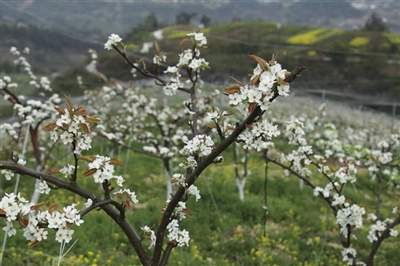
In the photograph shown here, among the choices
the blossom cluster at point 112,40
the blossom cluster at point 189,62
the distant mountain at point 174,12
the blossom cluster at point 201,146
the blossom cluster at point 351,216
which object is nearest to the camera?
the blossom cluster at point 201,146

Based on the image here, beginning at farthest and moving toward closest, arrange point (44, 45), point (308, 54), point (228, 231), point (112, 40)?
point (308, 54), point (44, 45), point (228, 231), point (112, 40)

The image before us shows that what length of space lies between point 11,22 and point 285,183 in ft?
20.9

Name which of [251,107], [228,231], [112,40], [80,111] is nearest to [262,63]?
[251,107]

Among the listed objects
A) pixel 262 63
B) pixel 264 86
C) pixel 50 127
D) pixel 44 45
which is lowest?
pixel 50 127

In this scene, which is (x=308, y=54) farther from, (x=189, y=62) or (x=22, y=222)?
(x=22, y=222)

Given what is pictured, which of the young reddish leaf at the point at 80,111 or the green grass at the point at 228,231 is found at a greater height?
the young reddish leaf at the point at 80,111

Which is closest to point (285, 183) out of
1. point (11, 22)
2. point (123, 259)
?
point (123, 259)

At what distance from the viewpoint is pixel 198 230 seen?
505 cm

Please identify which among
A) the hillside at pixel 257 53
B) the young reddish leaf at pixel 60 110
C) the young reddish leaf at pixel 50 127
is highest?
the hillside at pixel 257 53

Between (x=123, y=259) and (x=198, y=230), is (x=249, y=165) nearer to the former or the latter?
(x=198, y=230)

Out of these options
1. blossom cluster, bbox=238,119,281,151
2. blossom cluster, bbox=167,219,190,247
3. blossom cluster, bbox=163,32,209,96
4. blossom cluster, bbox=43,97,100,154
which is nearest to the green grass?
blossom cluster, bbox=163,32,209,96

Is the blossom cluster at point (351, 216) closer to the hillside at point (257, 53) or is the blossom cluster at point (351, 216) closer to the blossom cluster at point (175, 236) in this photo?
the blossom cluster at point (175, 236)

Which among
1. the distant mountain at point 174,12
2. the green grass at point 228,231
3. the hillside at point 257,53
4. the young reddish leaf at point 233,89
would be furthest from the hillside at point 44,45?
the young reddish leaf at point 233,89

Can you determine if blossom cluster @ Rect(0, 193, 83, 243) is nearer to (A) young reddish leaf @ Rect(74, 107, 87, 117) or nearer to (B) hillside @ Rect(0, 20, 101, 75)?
(A) young reddish leaf @ Rect(74, 107, 87, 117)
